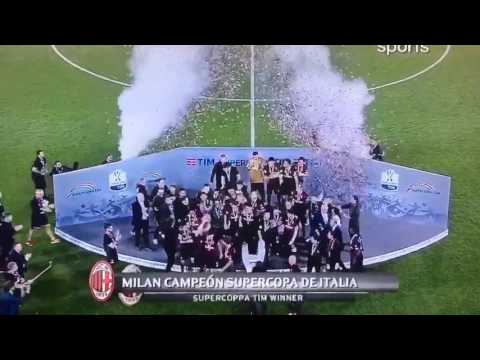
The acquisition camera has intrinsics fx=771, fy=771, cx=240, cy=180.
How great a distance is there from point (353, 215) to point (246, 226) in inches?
25.4

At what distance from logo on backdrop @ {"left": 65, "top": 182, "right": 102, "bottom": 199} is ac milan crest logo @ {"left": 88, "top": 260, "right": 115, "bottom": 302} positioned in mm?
425

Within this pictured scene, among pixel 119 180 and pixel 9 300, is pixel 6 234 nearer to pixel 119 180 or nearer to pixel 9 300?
pixel 9 300

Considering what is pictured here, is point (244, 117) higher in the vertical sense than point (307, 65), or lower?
lower

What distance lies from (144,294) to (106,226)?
1.53 feet

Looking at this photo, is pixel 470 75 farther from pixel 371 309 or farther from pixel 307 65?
pixel 371 309

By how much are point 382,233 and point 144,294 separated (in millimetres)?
1471

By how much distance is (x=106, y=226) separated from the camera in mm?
4621

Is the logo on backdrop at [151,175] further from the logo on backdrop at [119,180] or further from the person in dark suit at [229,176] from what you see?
the person in dark suit at [229,176]

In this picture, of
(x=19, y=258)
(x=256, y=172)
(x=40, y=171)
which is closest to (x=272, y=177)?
(x=256, y=172)

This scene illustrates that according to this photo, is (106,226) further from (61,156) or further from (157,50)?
(157,50)

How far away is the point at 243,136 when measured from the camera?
A: 4586mm
